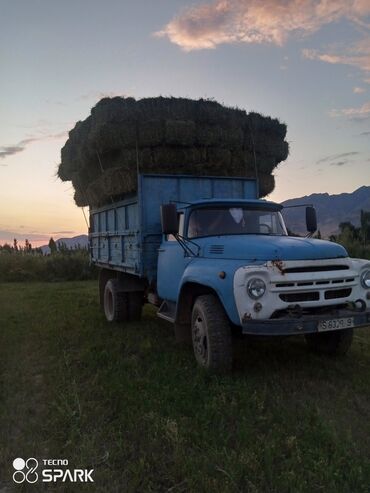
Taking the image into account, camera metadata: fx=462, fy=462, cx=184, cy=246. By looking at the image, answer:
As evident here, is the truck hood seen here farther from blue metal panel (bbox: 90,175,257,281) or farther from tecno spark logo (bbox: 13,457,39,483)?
tecno spark logo (bbox: 13,457,39,483)

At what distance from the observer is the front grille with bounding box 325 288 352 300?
17.1 ft

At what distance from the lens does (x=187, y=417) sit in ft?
13.9

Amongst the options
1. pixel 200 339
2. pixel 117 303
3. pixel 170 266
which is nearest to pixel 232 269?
pixel 200 339

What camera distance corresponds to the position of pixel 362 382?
202 inches

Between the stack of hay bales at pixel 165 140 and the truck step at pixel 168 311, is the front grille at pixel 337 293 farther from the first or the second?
the stack of hay bales at pixel 165 140

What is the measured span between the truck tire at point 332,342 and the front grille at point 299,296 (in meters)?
1.17

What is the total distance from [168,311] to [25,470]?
3484mm

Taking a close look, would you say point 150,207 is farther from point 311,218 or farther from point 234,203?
point 311,218

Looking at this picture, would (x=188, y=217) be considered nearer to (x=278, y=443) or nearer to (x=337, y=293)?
(x=337, y=293)

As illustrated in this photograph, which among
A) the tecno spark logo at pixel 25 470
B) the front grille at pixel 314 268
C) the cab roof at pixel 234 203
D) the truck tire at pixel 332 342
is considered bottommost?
the tecno spark logo at pixel 25 470

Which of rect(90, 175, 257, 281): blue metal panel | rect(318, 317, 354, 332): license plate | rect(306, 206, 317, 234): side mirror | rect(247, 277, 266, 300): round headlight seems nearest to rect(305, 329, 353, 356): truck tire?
rect(318, 317, 354, 332): license plate

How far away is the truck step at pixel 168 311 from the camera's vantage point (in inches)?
251

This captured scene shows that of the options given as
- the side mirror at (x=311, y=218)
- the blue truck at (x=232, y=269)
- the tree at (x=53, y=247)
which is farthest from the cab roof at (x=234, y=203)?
the tree at (x=53, y=247)

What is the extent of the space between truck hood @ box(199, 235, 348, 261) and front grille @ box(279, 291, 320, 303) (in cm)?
39
